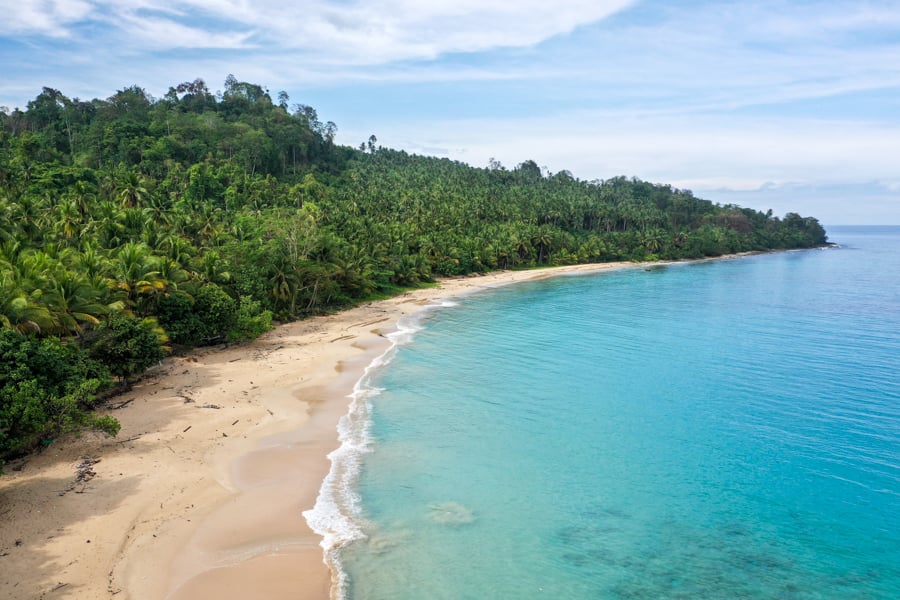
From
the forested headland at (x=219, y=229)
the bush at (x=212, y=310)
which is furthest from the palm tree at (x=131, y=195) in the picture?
the bush at (x=212, y=310)

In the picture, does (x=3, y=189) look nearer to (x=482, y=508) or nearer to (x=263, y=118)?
(x=482, y=508)

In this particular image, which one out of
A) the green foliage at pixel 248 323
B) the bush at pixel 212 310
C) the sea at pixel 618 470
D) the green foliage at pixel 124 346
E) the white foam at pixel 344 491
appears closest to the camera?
the sea at pixel 618 470

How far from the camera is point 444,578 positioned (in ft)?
52.7

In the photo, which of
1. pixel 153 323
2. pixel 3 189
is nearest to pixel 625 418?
pixel 153 323

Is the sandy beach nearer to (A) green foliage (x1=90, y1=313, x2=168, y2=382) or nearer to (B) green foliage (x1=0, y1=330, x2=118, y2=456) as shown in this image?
(B) green foliage (x1=0, y1=330, x2=118, y2=456)

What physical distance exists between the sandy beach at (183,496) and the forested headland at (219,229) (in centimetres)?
215

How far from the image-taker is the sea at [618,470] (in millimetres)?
16672

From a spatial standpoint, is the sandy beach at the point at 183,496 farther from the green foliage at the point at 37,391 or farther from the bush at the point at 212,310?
the bush at the point at 212,310

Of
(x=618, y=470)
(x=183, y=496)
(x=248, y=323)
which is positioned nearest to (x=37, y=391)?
(x=183, y=496)

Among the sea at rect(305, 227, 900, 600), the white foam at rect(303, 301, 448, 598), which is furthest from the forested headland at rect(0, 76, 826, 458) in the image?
the sea at rect(305, 227, 900, 600)

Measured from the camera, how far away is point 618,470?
2342cm

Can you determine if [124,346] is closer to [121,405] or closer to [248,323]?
[121,405]

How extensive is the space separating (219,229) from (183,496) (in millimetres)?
42695

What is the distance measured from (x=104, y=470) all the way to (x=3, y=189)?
2200 inches
